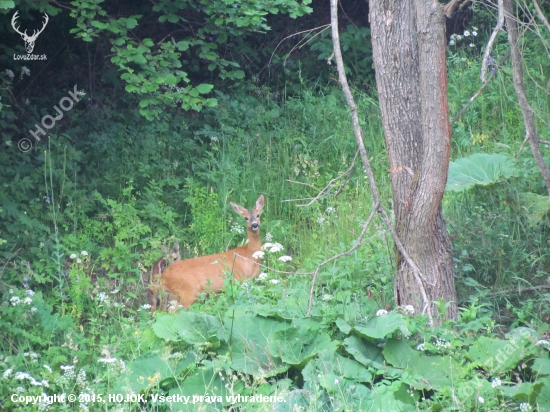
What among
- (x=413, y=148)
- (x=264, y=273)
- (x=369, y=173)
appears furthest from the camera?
(x=264, y=273)

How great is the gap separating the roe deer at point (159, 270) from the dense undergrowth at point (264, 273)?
5.5 inches

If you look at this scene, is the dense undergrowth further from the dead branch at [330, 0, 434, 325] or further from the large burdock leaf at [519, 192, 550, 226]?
the dead branch at [330, 0, 434, 325]

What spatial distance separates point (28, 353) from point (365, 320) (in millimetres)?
2317

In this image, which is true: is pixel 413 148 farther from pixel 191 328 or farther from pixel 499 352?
pixel 191 328

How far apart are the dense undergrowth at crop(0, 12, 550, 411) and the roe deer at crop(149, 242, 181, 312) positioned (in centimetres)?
14

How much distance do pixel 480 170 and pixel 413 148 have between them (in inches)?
65.6

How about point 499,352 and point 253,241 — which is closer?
point 499,352

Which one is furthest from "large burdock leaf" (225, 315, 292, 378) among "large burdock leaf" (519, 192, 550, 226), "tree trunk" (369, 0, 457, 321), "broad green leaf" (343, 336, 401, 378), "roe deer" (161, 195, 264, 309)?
"large burdock leaf" (519, 192, 550, 226)

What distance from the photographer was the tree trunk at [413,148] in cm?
482

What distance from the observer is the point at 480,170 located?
21.3 feet

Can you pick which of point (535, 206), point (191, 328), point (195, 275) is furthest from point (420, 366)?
point (195, 275)

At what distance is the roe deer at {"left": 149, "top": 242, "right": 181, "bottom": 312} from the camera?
6379 mm

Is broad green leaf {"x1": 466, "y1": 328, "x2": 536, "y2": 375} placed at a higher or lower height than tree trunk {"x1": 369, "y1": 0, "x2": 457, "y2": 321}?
lower

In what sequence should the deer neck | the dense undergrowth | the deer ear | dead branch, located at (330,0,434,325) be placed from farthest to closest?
the deer ear
the deer neck
dead branch, located at (330,0,434,325)
the dense undergrowth
